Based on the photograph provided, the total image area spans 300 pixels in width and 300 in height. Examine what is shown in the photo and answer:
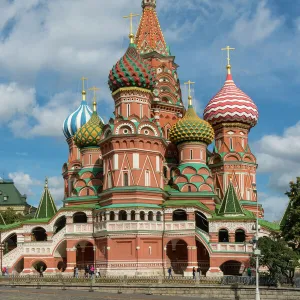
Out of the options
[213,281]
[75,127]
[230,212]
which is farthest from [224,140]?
[213,281]

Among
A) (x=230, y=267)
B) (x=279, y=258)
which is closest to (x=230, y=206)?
(x=230, y=267)

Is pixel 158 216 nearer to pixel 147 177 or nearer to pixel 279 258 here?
pixel 147 177

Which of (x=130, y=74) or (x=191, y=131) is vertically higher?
(x=130, y=74)

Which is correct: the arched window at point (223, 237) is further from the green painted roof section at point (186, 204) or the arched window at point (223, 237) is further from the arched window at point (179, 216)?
the arched window at point (179, 216)

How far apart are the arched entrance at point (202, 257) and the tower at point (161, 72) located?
10745mm

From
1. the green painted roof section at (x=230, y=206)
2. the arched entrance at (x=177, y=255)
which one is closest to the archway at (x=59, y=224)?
the arched entrance at (x=177, y=255)

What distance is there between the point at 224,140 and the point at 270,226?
1032 cm

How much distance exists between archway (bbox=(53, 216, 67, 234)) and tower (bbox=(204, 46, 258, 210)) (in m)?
→ 13.6

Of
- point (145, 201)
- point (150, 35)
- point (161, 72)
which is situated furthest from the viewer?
point (150, 35)

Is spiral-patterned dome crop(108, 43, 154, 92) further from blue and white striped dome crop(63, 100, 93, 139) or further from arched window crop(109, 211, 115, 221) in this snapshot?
blue and white striped dome crop(63, 100, 93, 139)

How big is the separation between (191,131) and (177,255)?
32.0ft

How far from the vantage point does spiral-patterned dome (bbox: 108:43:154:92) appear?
4462 cm

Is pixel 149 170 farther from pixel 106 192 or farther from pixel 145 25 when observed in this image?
pixel 145 25

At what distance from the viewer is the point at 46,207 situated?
48156 mm
